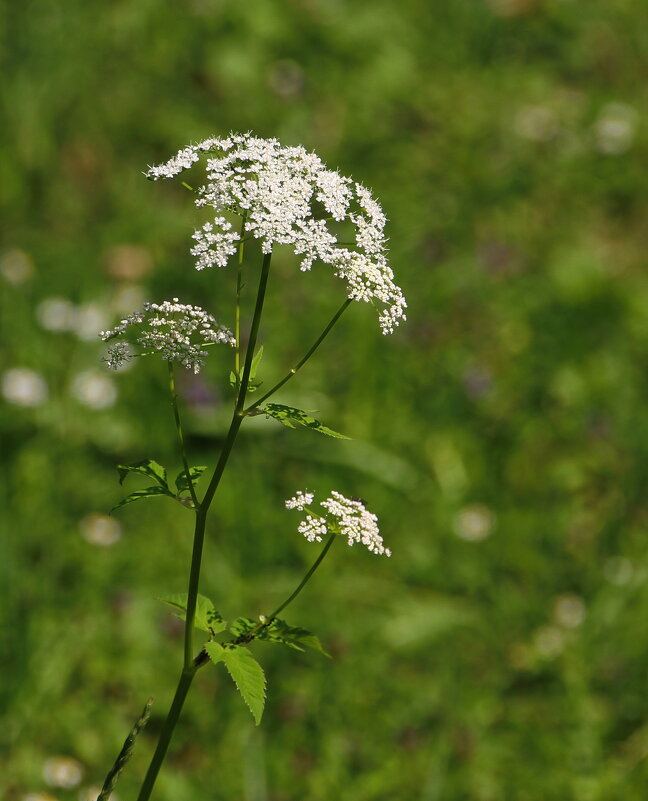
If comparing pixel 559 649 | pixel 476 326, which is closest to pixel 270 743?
pixel 559 649

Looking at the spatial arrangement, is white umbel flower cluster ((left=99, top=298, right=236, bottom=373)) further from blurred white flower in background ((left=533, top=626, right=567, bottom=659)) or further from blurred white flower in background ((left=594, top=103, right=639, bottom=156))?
blurred white flower in background ((left=594, top=103, right=639, bottom=156))

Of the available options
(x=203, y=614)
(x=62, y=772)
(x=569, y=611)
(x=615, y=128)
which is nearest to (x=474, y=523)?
(x=569, y=611)

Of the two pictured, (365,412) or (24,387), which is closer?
(24,387)

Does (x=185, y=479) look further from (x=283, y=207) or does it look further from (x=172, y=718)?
(x=283, y=207)

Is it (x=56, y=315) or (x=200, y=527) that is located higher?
(x=56, y=315)

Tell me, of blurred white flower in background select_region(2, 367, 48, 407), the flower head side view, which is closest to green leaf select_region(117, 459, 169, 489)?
the flower head side view

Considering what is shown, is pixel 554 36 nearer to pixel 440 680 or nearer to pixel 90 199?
pixel 90 199
